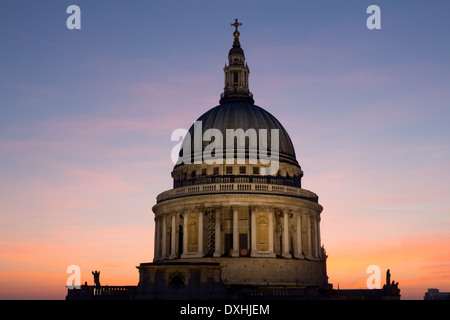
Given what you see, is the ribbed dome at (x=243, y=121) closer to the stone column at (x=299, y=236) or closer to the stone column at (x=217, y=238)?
the stone column at (x=299, y=236)

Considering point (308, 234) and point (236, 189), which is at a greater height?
point (236, 189)

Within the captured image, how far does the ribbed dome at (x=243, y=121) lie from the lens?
84.0m

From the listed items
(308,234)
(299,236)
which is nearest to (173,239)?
(299,236)

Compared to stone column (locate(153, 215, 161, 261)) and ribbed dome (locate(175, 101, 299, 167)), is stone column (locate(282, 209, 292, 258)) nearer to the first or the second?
ribbed dome (locate(175, 101, 299, 167))

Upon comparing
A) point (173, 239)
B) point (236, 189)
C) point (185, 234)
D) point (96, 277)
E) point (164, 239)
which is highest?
point (236, 189)

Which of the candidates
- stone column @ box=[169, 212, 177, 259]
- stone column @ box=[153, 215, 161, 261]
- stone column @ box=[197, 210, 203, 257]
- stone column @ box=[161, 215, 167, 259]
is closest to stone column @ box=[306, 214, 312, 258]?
stone column @ box=[197, 210, 203, 257]

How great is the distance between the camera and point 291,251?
7669 cm

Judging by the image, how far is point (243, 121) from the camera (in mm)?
84125

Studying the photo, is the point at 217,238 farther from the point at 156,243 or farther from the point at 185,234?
the point at 156,243
